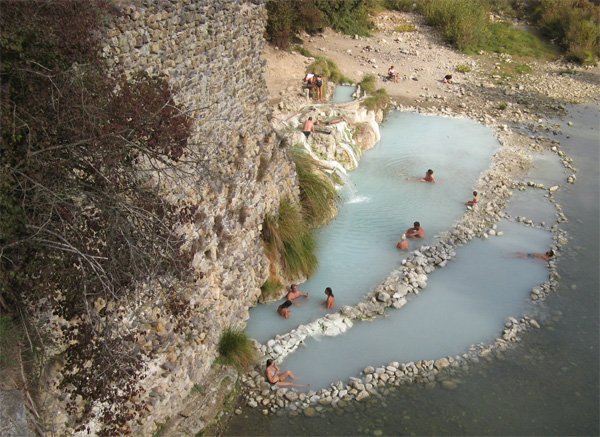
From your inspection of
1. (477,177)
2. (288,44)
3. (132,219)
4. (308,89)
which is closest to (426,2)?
(288,44)

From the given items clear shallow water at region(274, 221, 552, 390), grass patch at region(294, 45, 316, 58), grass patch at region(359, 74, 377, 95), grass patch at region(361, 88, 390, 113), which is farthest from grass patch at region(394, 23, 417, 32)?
clear shallow water at region(274, 221, 552, 390)

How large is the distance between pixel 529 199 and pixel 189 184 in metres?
11.6

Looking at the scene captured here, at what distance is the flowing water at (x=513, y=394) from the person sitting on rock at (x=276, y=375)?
60 cm

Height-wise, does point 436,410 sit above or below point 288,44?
below

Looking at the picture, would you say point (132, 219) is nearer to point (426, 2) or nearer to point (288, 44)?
point (288, 44)

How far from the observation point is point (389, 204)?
49.8 ft

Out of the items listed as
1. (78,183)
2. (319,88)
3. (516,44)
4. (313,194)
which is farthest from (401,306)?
(516,44)

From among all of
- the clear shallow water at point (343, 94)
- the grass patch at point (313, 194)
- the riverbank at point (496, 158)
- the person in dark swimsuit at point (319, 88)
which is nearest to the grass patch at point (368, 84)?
the clear shallow water at point (343, 94)

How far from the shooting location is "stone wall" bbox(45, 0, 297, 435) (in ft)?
24.6

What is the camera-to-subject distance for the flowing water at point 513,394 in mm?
8867

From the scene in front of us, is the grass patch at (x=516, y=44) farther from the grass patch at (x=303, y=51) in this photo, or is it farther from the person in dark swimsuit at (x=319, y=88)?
the person in dark swimsuit at (x=319, y=88)

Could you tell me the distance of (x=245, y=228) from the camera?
10.5 meters

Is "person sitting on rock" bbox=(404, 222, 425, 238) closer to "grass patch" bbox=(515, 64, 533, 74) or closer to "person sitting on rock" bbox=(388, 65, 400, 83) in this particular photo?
"person sitting on rock" bbox=(388, 65, 400, 83)

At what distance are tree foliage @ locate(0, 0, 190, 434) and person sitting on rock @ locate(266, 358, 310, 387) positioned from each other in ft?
10.4
